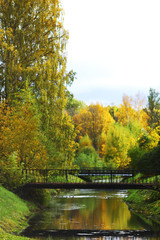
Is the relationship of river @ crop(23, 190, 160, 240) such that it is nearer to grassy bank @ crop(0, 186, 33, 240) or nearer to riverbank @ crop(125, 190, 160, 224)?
grassy bank @ crop(0, 186, 33, 240)

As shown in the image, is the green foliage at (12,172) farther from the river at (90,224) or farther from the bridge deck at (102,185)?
the river at (90,224)

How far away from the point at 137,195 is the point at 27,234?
A: 1743 centimetres

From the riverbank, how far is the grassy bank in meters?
8.85

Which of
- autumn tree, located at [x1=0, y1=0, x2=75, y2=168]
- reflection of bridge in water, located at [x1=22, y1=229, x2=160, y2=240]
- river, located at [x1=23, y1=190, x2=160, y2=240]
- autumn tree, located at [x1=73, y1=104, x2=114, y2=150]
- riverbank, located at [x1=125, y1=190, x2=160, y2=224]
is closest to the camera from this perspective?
reflection of bridge in water, located at [x1=22, y1=229, x2=160, y2=240]

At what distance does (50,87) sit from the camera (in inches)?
1425

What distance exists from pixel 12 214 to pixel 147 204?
485 inches

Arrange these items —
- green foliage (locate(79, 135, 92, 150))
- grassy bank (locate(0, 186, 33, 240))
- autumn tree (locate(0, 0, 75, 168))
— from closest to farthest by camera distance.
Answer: grassy bank (locate(0, 186, 33, 240)) → autumn tree (locate(0, 0, 75, 168)) → green foliage (locate(79, 135, 92, 150))

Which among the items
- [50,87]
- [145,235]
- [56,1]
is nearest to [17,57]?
[50,87]

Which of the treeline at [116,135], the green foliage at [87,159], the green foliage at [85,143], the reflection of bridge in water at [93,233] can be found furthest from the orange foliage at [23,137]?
the green foliage at [85,143]

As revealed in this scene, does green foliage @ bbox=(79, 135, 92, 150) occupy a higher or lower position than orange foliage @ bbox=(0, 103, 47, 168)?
higher

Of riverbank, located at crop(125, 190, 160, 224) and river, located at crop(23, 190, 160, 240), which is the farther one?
riverbank, located at crop(125, 190, 160, 224)

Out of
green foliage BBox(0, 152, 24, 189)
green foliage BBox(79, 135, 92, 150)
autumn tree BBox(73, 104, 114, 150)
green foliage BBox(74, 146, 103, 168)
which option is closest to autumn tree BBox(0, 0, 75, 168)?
green foliage BBox(0, 152, 24, 189)

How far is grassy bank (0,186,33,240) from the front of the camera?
72.1ft

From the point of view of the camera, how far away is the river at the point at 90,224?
22406 mm
